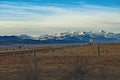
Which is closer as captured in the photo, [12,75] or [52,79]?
[52,79]

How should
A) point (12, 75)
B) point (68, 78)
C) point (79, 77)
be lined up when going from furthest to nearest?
point (12, 75) < point (79, 77) < point (68, 78)

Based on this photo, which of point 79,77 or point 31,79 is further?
point 79,77

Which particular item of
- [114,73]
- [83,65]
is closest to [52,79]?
[83,65]

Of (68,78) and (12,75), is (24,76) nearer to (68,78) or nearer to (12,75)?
(68,78)

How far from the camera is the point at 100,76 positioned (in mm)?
25562

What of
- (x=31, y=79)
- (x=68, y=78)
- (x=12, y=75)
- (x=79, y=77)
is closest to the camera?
(x=31, y=79)

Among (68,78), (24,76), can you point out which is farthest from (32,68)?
(68,78)

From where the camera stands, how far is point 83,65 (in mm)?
27828

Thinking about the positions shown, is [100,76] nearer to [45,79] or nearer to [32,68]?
[45,79]

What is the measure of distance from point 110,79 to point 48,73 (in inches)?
224

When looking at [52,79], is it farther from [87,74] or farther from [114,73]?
[114,73]

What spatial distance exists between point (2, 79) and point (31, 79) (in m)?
4.79

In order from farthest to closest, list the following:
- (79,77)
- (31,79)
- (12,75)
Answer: (12,75), (79,77), (31,79)

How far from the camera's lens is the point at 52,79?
26.0 meters
